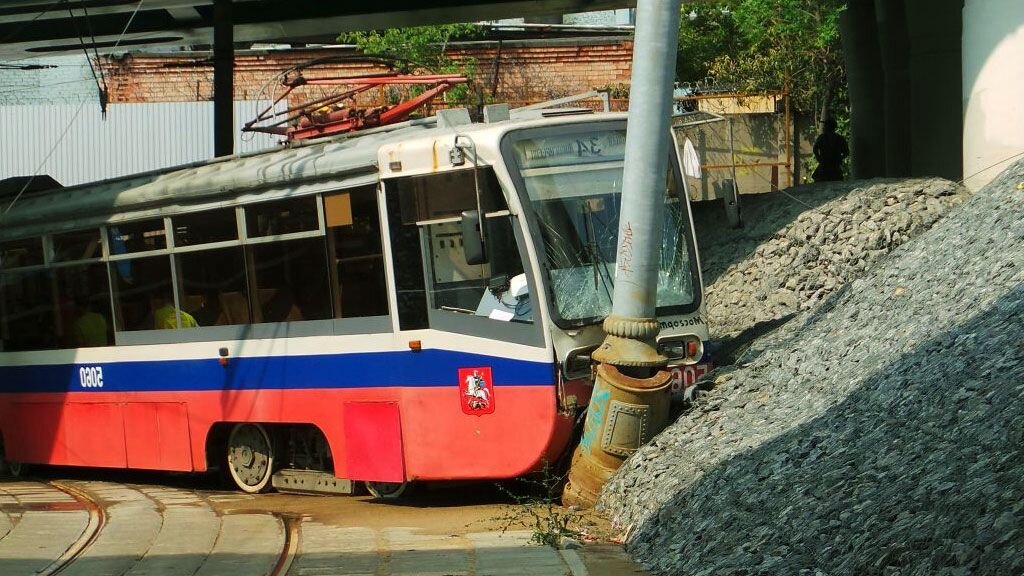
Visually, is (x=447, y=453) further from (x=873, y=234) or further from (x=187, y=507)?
(x=873, y=234)

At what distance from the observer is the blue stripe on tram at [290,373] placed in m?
10.8

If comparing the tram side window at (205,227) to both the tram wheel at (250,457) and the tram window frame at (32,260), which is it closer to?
the tram wheel at (250,457)

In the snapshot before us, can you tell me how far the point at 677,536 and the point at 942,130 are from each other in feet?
53.9

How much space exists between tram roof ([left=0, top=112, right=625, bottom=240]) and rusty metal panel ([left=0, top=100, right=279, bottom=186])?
24858mm

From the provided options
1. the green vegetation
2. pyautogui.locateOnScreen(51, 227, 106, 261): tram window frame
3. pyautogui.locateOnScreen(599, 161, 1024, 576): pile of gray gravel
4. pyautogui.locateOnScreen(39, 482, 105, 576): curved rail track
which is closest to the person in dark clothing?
pyautogui.locateOnScreen(599, 161, 1024, 576): pile of gray gravel

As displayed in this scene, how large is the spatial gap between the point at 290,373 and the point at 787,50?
27070 mm

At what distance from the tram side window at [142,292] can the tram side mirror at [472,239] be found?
4.08 metres

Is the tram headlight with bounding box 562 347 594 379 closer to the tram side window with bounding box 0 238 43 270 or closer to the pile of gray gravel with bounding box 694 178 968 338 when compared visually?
the pile of gray gravel with bounding box 694 178 968 338

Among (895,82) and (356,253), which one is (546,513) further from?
(895,82)

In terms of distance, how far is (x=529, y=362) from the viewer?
10617 mm

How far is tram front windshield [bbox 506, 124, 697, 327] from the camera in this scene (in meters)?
10.8

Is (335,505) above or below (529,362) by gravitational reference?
below

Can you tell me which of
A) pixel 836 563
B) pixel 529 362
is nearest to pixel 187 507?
pixel 529 362

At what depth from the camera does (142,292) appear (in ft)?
45.2
